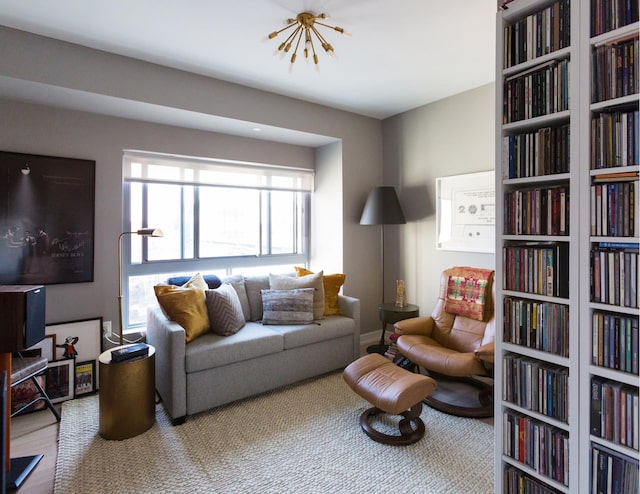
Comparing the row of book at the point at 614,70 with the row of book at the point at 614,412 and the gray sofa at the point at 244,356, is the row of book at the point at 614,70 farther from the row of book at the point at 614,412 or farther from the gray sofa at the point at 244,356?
the gray sofa at the point at 244,356

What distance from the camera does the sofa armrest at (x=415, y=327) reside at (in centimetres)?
307

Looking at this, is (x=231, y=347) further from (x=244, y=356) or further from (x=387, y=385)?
(x=387, y=385)

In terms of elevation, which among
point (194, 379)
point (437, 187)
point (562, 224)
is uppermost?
point (437, 187)

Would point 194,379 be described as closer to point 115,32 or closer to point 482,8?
point 115,32

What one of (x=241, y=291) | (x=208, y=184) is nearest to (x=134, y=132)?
(x=208, y=184)

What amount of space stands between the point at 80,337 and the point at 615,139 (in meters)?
3.62

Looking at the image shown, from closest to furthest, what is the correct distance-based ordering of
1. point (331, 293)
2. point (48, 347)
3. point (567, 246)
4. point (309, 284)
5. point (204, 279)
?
1. point (567, 246)
2. point (48, 347)
3. point (204, 279)
4. point (309, 284)
5. point (331, 293)

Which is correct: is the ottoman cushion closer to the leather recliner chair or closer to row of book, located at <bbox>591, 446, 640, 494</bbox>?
the leather recliner chair

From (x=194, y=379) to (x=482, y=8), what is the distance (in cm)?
306

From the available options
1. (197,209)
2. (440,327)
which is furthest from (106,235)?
(440,327)

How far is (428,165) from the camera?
12.5 feet

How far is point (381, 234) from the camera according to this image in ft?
14.1

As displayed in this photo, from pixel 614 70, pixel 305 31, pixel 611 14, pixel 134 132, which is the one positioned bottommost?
pixel 614 70

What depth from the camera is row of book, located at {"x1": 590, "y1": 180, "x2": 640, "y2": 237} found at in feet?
4.14
